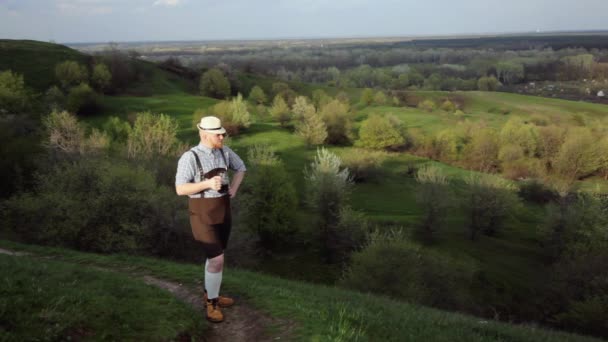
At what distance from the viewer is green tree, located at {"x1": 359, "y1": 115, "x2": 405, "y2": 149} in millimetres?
81750

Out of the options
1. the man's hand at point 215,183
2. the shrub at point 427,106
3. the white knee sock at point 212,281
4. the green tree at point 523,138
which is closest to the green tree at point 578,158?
the green tree at point 523,138

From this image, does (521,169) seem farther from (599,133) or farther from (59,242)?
(59,242)

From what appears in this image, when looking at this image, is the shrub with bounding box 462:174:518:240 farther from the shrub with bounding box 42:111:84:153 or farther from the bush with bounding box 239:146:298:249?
the shrub with bounding box 42:111:84:153

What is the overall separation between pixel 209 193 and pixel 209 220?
519 mm

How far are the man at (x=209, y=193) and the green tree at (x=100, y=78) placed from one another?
102479 mm

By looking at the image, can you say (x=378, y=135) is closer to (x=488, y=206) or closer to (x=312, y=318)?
(x=488, y=206)

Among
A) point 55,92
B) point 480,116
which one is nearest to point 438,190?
point 55,92

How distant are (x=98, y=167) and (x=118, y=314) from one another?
2364 centimetres

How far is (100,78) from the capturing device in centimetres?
9769

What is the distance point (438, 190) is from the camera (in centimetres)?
4725

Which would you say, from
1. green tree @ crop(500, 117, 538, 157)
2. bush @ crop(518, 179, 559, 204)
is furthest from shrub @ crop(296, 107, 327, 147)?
green tree @ crop(500, 117, 538, 157)

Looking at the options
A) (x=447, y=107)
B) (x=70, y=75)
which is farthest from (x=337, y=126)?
(x=447, y=107)

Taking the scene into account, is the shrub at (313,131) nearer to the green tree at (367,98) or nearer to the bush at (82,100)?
the bush at (82,100)

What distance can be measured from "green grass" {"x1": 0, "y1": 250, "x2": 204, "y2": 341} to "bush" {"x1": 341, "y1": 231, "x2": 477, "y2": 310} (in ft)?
66.0
